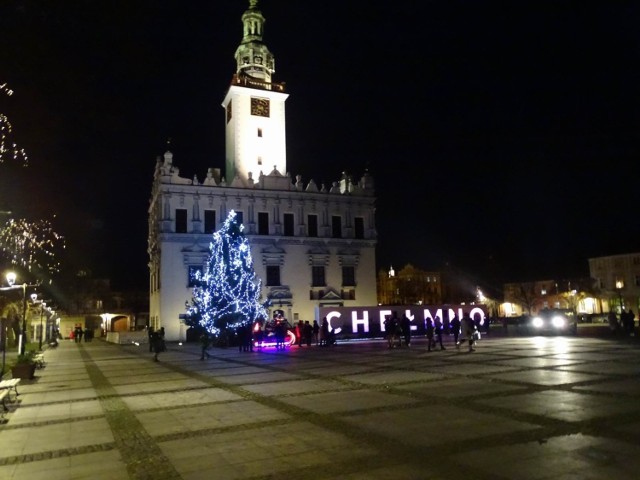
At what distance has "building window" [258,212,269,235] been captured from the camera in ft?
176

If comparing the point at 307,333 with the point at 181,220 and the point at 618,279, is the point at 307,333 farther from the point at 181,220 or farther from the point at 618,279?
the point at 618,279

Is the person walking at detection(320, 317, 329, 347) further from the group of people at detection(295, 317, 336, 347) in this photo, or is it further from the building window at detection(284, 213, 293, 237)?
the building window at detection(284, 213, 293, 237)

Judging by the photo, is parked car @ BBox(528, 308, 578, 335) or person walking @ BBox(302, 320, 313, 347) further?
parked car @ BBox(528, 308, 578, 335)

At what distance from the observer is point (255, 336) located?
35594mm

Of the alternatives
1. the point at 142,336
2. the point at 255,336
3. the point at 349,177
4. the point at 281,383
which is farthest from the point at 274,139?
the point at 281,383

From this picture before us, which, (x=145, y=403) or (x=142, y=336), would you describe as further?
(x=142, y=336)

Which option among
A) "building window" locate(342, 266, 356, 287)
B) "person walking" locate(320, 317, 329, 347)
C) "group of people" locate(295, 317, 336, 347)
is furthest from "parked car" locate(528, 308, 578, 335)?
"building window" locate(342, 266, 356, 287)

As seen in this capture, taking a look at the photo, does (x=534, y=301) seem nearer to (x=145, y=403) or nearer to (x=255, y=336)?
(x=255, y=336)

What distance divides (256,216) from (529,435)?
1820 inches

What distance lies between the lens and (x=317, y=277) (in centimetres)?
5491

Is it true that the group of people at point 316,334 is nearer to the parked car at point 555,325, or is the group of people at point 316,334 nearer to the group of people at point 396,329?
the group of people at point 396,329

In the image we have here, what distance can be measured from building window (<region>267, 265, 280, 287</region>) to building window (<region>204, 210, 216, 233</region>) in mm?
6504

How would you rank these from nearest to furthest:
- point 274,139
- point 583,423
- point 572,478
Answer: point 572,478 < point 583,423 < point 274,139

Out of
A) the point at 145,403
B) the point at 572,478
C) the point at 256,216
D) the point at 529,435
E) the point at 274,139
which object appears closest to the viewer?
the point at 572,478
